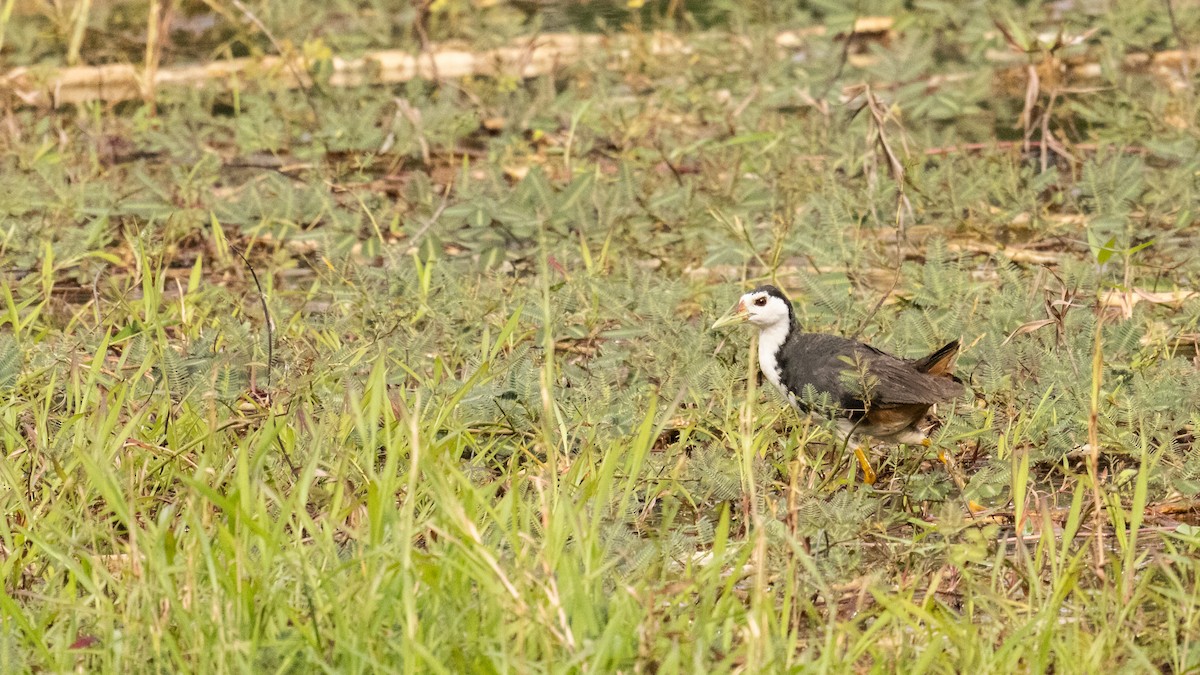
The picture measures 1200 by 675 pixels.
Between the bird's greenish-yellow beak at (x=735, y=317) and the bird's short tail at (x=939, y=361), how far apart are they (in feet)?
2.19

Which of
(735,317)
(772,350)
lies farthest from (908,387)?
(735,317)

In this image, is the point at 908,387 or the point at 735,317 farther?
the point at 735,317

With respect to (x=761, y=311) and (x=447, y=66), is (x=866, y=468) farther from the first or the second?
(x=447, y=66)

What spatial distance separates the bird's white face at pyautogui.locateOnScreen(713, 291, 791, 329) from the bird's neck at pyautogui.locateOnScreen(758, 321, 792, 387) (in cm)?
2

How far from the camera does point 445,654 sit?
10.2 ft

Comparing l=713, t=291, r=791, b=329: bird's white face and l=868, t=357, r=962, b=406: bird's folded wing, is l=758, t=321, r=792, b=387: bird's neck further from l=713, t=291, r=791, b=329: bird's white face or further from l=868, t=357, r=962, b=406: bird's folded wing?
l=868, t=357, r=962, b=406: bird's folded wing

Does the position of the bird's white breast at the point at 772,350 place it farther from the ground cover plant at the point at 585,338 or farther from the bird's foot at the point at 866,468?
the bird's foot at the point at 866,468

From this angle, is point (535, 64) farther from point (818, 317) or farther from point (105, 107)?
point (818, 317)

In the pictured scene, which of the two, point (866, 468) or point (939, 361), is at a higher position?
point (939, 361)

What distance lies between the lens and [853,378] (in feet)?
14.3

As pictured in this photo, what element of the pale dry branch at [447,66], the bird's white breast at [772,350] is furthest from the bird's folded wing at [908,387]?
the pale dry branch at [447,66]

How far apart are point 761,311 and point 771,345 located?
115 millimetres

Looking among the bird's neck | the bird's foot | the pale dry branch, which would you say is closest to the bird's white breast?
the bird's neck

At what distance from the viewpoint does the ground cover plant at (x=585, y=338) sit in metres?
3.23
